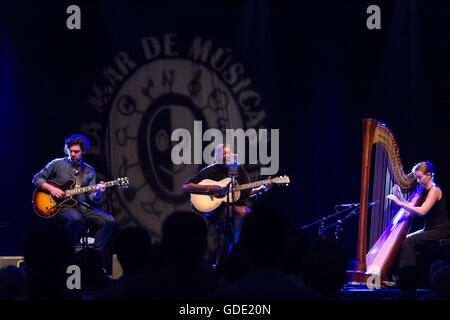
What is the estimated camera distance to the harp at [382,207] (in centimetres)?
538

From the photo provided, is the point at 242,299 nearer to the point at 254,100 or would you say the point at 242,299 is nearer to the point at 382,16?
the point at 254,100

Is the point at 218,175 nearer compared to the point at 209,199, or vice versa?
the point at 209,199

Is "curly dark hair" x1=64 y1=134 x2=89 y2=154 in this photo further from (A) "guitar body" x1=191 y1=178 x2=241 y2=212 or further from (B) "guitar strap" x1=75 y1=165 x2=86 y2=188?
(A) "guitar body" x1=191 y1=178 x2=241 y2=212

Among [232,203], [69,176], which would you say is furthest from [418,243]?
[69,176]

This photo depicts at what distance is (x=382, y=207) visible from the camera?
20.0ft

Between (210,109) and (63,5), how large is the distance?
2.39 m

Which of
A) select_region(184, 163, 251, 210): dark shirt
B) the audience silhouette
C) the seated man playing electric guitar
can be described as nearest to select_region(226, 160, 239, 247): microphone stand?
the seated man playing electric guitar

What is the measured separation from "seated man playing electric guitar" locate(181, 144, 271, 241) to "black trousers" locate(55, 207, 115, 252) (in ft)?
3.33

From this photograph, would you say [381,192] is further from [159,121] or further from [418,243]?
[159,121]

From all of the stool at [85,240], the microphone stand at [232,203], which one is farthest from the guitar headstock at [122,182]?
the microphone stand at [232,203]

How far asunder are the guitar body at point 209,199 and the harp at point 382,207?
1.70 metres

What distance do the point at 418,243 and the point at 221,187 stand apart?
7.52ft

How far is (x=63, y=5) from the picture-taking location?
7598mm

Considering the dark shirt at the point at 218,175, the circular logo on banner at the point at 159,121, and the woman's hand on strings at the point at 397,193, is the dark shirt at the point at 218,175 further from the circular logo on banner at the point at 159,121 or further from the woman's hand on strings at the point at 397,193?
the woman's hand on strings at the point at 397,193
